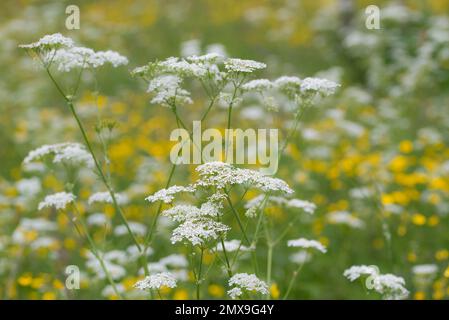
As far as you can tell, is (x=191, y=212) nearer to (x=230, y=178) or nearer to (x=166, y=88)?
(x=230, y=178)

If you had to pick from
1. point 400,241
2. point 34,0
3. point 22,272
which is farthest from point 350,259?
point 34,0

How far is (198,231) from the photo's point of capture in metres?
3.06

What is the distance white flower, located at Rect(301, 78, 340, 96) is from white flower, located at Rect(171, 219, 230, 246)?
1085 millimetres

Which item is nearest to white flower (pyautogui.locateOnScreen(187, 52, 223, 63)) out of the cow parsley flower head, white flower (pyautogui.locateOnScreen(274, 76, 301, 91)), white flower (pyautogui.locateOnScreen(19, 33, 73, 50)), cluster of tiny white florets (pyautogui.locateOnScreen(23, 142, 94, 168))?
white flower (pyautogui.locateOnScreen(274, 76, 301, 91))

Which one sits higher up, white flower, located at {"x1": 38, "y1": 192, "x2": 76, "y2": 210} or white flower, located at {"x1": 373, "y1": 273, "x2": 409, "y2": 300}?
white flower, located at {"x1": 38, "y1": 192, "x2": 76, "y2": 210}

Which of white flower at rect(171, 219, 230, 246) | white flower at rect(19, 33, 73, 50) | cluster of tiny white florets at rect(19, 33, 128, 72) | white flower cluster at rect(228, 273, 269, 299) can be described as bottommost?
white flower cluster at rect(228, 273, 269, 299)

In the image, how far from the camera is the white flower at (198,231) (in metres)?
3.05

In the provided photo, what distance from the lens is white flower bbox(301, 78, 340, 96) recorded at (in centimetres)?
375

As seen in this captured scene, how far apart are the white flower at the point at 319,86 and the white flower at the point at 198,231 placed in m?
1.09

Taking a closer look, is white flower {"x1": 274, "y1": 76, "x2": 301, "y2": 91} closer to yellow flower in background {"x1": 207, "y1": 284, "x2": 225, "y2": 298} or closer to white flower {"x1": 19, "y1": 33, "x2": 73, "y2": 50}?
white flower {"x1": 19, "y1": 33, "x2": 73, "y2": 50}

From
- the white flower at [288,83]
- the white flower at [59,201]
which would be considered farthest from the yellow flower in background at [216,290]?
the white flower at [288,83]

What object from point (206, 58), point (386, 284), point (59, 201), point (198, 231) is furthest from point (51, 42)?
point (386, 284)

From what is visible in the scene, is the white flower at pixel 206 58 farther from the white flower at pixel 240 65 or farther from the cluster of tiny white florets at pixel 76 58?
the cluster of tiny white florets at pixel 76 58

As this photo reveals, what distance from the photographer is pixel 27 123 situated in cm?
814
